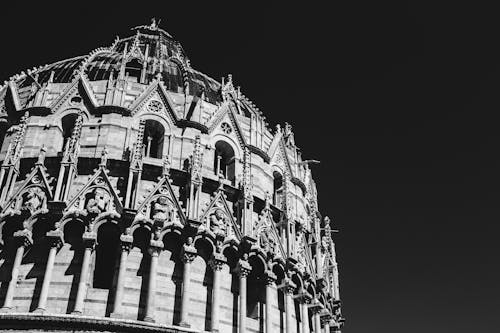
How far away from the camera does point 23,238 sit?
19.2 metres

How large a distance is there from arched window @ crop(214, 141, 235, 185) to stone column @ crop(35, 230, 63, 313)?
8.39 meters

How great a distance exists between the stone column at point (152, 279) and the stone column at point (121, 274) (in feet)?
2.77

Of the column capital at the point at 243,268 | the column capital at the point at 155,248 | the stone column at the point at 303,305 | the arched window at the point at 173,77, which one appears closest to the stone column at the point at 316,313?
the stone column at the point at 303,305

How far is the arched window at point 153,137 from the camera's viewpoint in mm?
24516

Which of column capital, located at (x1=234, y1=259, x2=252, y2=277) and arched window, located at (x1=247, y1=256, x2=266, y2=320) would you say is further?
arched window, located at (x1=247, y1=256, x2=266, y2=320)

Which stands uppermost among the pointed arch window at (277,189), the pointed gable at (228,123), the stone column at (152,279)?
the pointed gable at (228,123)

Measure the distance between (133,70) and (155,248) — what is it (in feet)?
39.1

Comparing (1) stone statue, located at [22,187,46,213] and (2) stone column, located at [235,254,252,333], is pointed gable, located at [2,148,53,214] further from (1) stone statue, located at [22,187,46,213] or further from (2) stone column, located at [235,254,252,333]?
(2) stone column, located at [235,254,252,333]

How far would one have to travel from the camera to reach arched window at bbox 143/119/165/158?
2452 centimetres

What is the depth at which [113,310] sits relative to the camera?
18.2 meters

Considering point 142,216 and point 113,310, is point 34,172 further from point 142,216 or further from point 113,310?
point 113,310

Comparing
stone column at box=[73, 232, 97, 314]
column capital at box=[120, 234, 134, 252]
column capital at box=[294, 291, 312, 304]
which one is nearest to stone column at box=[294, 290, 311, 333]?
column capital at box=[294, 291, 312, 304]

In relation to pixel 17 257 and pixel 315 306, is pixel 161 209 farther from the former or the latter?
pixel 315 306

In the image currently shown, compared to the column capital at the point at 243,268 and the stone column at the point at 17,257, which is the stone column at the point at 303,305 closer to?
the column capital at the point at 243,268
